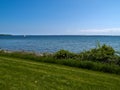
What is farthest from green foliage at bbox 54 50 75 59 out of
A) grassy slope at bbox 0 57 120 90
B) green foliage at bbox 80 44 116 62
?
grassy slope at bbox 0 57 120 90

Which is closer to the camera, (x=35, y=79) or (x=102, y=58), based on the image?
(x=35, y=79)

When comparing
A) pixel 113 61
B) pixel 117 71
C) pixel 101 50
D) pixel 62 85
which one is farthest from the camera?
pixel 101 50

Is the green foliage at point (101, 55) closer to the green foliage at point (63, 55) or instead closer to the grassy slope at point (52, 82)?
the green foliage at point (63, 55)

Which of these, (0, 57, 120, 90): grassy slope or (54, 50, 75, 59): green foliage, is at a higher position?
(54, 50, 75, 59): green foliage

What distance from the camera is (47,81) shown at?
22.5 feet

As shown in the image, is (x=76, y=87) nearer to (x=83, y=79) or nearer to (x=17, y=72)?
(x=83, y=79)

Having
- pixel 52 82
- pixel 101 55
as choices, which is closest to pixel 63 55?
pixel 101 55

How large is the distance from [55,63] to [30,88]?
17.6ft

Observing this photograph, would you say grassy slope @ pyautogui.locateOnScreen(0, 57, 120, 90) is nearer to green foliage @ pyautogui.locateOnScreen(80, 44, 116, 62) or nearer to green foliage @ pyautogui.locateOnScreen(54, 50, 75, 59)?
green foliage @ pyautogui.locateOnScreen(80, 44, 116, 62)

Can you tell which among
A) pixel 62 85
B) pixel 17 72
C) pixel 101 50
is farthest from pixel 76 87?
pixel 101 50

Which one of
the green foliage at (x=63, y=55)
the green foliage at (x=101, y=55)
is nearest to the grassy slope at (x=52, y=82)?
the green foliage at (x=101, y=55)

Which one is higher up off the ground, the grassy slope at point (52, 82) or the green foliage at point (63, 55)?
the green foliage at point (63, 55)

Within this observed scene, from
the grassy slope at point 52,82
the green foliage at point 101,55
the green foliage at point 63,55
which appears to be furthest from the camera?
the green foliage at point 63,55

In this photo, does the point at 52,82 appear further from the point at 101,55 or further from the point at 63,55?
the point at 63,55
